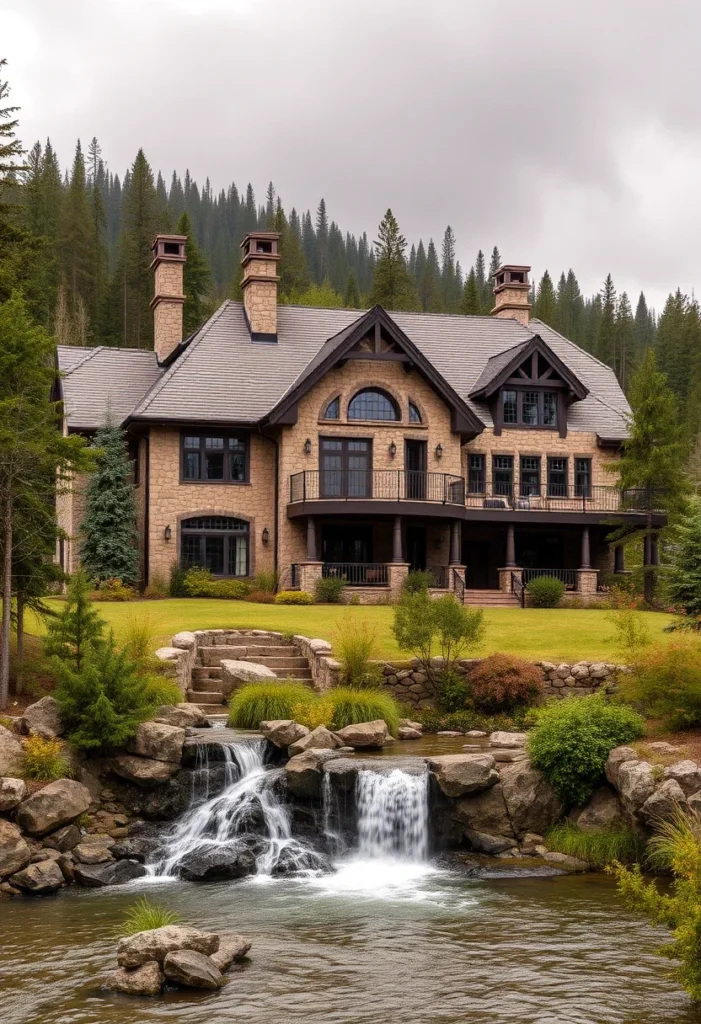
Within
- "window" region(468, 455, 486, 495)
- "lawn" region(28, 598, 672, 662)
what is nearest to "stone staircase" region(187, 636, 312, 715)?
"lawn" region(28, 598, 672, 662)

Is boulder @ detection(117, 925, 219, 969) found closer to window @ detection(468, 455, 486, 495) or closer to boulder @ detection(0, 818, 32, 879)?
boulder @ detection(0, 818, 32, 879)

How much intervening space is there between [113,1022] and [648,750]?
32.0 feet

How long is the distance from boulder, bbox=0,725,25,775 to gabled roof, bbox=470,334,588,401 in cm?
2580

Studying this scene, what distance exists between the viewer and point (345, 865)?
17938 mm

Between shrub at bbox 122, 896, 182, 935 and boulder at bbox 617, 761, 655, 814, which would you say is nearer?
shrub at bbox 122, 896, 182, 935

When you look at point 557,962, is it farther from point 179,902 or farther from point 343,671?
point 343,671

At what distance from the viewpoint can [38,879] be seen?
1606 cm

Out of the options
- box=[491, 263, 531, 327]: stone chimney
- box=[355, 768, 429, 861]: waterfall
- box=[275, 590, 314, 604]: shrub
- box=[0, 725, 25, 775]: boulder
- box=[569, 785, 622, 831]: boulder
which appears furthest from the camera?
box=[491, 263, 531, 327]: stone chimney

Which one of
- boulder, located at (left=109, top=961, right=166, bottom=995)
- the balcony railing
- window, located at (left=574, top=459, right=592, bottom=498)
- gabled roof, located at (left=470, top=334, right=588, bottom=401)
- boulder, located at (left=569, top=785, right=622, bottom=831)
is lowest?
boulder, located at (left=109, top=961, right=166, bottom=995)

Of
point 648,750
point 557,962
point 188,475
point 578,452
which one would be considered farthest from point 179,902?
point 578,452

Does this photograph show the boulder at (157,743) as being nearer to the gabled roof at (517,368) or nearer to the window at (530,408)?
the gabled roof at (517,368)

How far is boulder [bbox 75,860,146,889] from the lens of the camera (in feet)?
53.7

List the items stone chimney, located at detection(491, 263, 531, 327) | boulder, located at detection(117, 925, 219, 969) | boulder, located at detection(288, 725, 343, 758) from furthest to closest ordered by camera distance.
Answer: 1. stone chimney, located at detection(491, 263, 531, 327)
2. boulder, located at detection(288, 725, 343, 758)
3. boulder, located at detection(117, 925, 219, 969)

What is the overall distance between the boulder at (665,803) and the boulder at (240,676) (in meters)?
9.93
